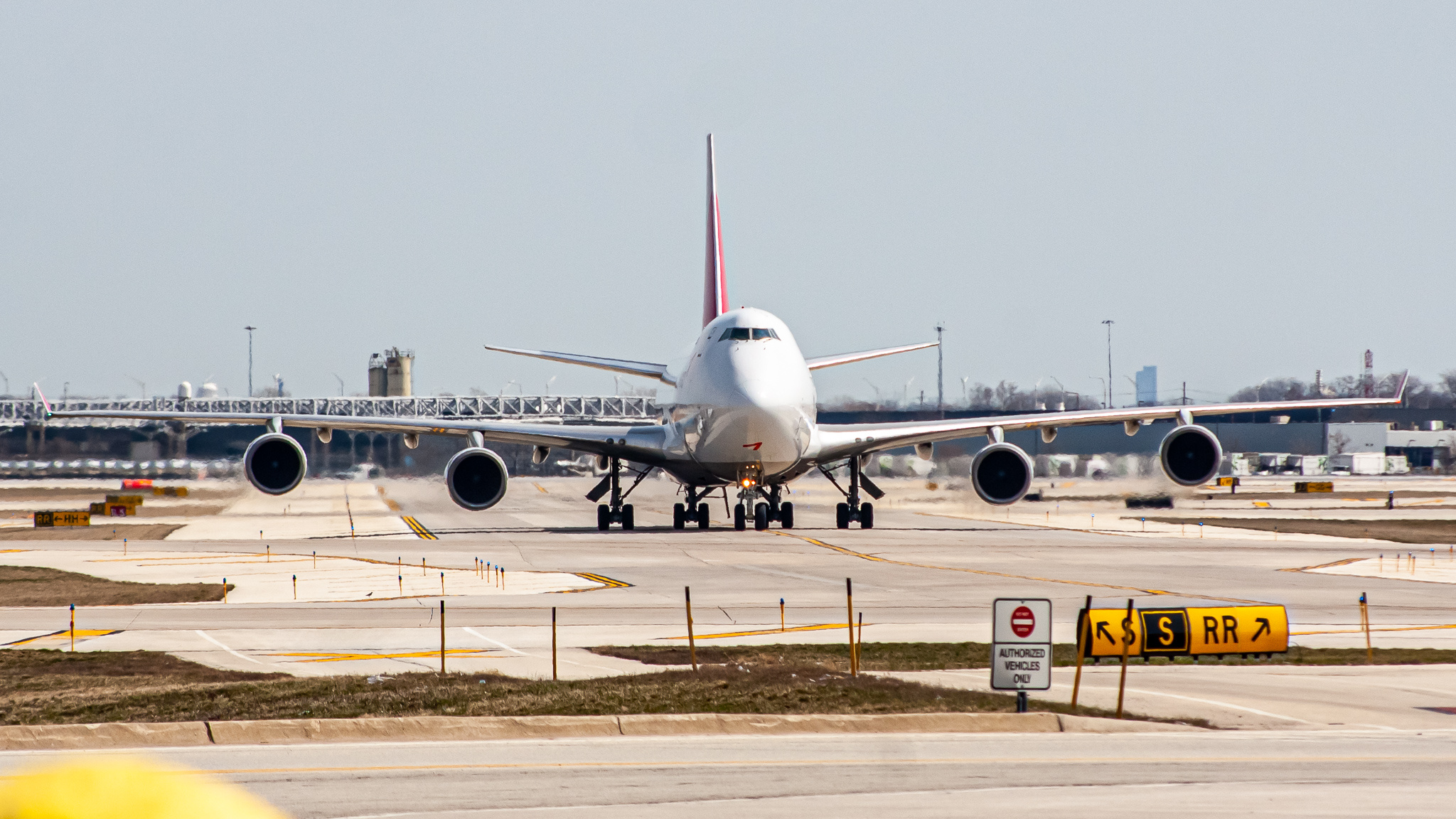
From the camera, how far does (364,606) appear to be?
24344 mm

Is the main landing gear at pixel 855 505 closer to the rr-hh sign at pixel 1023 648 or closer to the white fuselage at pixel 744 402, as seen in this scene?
the white fuselage at pixel 744 402

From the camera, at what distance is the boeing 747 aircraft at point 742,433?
119ft

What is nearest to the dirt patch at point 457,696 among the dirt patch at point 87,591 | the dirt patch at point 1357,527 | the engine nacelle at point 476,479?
the dirt patch at point 87,591

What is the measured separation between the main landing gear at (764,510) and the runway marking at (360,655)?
70.7 ft

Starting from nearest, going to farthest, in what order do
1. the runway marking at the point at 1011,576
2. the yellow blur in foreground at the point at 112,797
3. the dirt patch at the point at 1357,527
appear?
the yellow blur in foreground at the point at 112,797 → the runway marking at the point at 1011,576 → the dirt patch at the point at 1357,527

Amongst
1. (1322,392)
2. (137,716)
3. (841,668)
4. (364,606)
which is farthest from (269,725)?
(1322,392)

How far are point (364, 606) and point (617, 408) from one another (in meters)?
121

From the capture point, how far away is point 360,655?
18781 mm

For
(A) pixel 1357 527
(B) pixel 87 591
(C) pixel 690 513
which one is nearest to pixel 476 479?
(C) pixel 690 513

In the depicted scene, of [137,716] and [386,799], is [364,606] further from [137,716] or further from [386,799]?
[386,799]

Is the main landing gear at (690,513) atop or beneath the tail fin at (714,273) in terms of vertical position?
beneath

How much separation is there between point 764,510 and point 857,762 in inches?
1171

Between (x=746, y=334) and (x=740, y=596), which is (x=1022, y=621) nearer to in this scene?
(x=740, y=596)

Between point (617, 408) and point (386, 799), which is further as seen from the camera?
point (617, 408)
